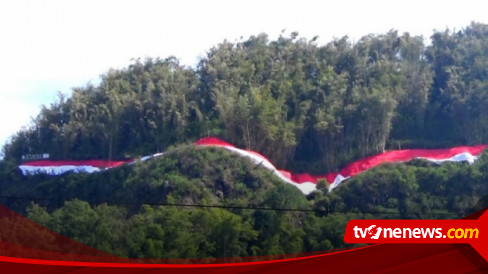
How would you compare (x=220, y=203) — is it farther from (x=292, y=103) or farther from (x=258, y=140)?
(x=292, y=103)

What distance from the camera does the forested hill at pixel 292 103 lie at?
4484 millimetres

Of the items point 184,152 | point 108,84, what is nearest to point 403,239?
Answer: point 184,152

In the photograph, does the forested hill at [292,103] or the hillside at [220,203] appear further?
the forested hill at [292,103]

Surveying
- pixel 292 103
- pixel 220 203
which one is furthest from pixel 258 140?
pixel 220 203

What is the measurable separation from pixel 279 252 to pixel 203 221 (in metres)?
0.46

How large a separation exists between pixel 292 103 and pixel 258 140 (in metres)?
0.30

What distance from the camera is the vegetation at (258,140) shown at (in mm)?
4336

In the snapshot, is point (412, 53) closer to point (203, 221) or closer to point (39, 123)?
point (203, 221)

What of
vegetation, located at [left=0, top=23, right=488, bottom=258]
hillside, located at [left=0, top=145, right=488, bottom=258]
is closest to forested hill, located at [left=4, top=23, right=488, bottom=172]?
vegetation, located at [left=0, top=23, right=488, bottom=258]

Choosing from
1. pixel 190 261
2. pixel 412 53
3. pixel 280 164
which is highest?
pixel 412 53

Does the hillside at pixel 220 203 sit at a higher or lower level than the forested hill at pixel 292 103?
lower

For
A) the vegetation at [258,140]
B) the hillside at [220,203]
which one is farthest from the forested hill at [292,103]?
the hillside at [220,203]

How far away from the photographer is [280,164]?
14.6 feet

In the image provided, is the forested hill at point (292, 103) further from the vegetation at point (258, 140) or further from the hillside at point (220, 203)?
the hillside at point (220, 203)
